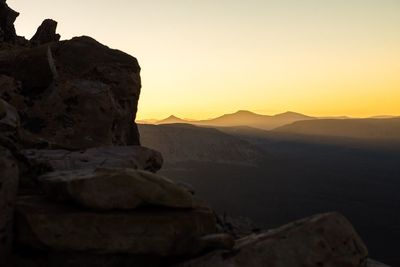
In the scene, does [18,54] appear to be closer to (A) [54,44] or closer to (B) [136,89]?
(A) [54,44]

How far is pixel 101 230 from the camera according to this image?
29.9ft

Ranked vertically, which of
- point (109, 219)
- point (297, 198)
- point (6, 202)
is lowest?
point (297, 198)

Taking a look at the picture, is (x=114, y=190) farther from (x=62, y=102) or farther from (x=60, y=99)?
(x=60, y=99)

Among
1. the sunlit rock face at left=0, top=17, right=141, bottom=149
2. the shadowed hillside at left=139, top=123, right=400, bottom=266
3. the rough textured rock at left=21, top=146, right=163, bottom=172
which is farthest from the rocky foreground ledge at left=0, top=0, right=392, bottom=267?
the shadowed hillside at left=139, top=123, right=400, bottom=266

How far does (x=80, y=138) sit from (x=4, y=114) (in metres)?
5.02

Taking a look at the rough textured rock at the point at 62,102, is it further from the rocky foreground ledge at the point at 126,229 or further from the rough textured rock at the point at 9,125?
the rocky foreground ledge at the point at 126,229

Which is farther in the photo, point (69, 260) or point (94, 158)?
point (94, 158)

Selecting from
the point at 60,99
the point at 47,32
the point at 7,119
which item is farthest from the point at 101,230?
the point at 47,32

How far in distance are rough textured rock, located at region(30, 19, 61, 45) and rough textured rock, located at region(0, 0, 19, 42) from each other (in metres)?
1.58

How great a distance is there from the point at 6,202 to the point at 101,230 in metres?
1.96

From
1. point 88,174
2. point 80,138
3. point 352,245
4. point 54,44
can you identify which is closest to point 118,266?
point 88,174

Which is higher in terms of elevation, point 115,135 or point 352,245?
point 115,135

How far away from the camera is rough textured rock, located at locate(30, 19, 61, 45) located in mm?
29339

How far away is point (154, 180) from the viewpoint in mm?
9797
